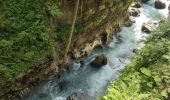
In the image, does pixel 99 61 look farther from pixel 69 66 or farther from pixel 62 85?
pixel 62 85

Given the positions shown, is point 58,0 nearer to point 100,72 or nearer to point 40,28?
point 40,28

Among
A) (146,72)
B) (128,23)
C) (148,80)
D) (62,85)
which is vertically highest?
(146,72)

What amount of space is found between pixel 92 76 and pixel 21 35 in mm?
4653

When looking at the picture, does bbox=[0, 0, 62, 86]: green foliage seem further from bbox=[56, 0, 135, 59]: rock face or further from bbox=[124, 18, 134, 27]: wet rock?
bbox=[124, 18, 134, 27]: wet rock

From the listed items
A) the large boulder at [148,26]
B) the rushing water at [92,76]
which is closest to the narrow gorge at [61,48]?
the rushing water at [92,76]

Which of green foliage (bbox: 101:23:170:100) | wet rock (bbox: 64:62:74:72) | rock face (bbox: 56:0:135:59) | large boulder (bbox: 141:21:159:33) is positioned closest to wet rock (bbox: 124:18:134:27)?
large boulder (bbox: 141:21:159:33)

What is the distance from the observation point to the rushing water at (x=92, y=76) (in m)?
11.7

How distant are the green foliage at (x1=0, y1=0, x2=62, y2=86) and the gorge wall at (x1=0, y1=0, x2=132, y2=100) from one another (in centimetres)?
42

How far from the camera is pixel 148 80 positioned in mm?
5660

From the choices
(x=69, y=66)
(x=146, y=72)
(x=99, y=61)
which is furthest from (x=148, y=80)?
(x=99, y=61)

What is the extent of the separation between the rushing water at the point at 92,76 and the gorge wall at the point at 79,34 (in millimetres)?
407

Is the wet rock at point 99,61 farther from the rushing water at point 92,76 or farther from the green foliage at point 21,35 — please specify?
the green foliage at point 21,35

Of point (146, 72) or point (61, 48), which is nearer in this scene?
point (146, 72)

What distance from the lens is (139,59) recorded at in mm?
6809
